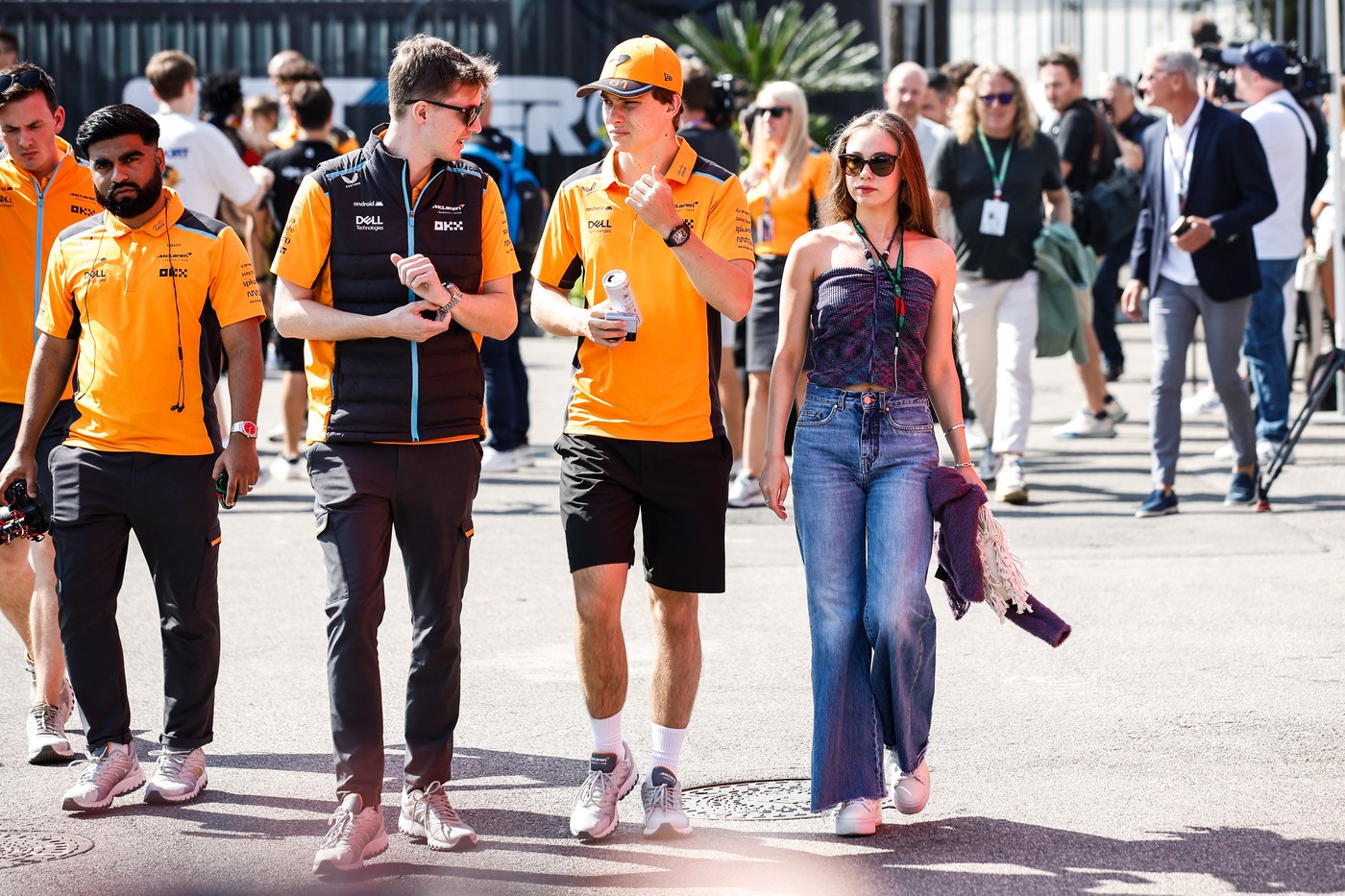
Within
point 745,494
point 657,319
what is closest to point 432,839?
point 657,319

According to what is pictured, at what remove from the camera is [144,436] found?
521 cm

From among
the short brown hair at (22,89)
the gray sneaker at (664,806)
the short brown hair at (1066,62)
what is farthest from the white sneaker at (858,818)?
the short brown hair at (1066,62)

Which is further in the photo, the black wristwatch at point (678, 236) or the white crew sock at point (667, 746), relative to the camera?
the white crew sock at point (667, 746)

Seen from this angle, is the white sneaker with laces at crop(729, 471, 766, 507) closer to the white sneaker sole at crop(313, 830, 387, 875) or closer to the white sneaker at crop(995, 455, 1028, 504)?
the white sneaker at crop(995, 455, 1028, 504)

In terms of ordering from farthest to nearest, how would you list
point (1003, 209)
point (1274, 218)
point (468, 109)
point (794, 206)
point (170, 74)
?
1. point (1274, 218)
2. point (170, 74)
3. point (1003, 209)
4. point (794, 206)
5. point (468, 109)

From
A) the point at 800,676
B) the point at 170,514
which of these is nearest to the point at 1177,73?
the point at 800,676

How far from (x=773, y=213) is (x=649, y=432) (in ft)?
15.4

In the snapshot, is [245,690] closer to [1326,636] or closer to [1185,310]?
[1326,636]

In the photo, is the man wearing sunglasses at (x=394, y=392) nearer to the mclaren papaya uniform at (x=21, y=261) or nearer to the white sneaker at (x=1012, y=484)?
the mclaren papaya uniform at (x=21, y=261)

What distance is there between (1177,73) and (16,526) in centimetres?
602

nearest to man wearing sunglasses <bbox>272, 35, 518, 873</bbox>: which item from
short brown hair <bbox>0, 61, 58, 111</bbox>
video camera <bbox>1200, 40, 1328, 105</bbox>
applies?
short brown hair <bbox>0, 61, 58, 111</bbox>

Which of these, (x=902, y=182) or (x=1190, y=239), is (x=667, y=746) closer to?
(x=902, y=182)

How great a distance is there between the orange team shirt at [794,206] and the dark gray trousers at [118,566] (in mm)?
4639

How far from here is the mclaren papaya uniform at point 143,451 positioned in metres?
5.21
